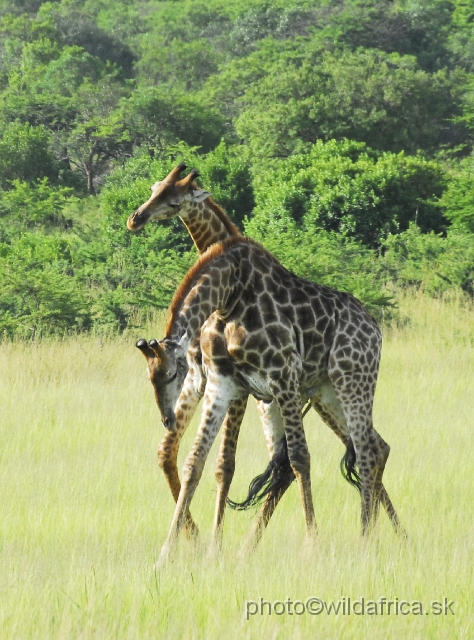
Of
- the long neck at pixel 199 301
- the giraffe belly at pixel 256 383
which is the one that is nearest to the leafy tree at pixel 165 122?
the giraffe belly at pixel 256 383

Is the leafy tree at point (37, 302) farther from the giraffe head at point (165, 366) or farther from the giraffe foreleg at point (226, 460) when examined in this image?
the giraffe head at point (165, 366)

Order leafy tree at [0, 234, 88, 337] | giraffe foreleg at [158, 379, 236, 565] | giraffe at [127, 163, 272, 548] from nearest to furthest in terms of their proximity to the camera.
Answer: giraffe foreleg at [158, 379, 236, 565] → giraffe at [127, 163, 272, 548] → leafy tree at [0, 234, 88, 337]

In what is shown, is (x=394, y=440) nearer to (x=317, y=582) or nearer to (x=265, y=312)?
(x=265, y=312)

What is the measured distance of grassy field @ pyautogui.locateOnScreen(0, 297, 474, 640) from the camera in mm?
4445

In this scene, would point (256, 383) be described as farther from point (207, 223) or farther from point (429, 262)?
point (429, 262)

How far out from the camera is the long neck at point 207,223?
237 inches

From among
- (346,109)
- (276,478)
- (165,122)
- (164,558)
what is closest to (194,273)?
(276,478)

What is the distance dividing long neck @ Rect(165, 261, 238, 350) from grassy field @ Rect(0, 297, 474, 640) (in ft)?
3.58

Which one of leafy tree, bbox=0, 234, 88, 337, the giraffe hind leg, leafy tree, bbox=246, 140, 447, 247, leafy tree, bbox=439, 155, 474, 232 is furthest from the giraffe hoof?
leafy tree, bbox=439, 155, 474, 232

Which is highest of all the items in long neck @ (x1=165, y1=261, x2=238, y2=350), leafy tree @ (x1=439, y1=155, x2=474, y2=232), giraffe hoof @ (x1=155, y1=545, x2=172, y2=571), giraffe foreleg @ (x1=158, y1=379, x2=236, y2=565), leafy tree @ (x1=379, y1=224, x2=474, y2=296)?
long neck @ (x1=165, y1=261, x2=238, y2=350)

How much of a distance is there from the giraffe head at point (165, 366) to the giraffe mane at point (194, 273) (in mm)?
115

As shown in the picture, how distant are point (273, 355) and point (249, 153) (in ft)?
78.8

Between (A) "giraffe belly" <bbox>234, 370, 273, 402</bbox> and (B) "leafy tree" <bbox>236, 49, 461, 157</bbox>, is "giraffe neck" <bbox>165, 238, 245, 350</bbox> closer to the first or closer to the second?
(A) "giraffe belly" <bbox>234, 370, 273, 402</bbox>

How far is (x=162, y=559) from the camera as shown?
212 inches
